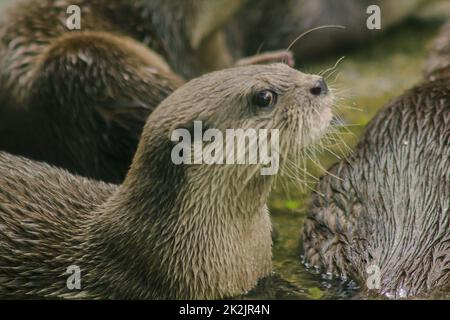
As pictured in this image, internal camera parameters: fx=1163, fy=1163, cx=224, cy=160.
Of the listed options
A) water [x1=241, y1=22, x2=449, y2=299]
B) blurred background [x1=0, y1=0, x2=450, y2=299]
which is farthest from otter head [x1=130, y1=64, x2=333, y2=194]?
blurred background [x1=0, y1=0, x2=450, y2=299]

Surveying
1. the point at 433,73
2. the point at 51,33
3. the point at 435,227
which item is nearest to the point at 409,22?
the point at 433,73

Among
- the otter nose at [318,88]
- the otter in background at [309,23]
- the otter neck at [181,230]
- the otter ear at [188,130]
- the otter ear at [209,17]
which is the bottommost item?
the otter neck at [181,230]

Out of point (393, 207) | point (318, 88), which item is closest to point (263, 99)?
point (318, 88)

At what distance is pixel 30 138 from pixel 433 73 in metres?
2.07

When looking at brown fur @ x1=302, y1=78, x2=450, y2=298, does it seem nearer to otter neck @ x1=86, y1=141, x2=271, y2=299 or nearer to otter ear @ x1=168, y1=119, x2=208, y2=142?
otter neck @ x1=86, y1=141, x2=271, y2=299

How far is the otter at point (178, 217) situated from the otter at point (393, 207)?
419 mm

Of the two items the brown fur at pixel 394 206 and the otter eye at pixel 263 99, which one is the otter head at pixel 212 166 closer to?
the otter eye at pixel 263 99

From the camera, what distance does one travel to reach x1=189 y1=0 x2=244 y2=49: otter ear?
251 inches

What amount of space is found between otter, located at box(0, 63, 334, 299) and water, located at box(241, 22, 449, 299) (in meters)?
0.29

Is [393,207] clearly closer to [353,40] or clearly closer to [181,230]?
[181,230]

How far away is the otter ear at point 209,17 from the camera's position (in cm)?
638

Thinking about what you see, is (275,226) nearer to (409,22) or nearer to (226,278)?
(226,278)

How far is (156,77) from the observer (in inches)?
216

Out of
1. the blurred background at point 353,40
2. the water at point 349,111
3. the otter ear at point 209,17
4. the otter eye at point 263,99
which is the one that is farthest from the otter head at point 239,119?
the otter ear at point 209,17
